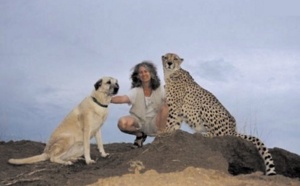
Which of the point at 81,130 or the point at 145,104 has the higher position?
the point at 145,104

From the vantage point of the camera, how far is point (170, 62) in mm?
7242

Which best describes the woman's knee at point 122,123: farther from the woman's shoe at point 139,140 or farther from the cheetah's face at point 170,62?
the cheetah's face at point 170,62

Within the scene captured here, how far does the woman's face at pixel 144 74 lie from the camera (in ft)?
23.0

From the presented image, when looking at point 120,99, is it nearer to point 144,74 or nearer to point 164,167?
point 144,74

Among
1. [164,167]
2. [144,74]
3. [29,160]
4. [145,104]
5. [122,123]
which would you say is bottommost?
[29,160]

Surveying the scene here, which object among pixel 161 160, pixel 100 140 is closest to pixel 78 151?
pixel 100 140

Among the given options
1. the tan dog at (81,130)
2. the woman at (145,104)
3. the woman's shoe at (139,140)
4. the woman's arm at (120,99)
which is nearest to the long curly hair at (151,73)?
the woman at (145,104)

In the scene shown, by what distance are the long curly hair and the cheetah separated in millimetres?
181

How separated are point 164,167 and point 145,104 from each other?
7.52 feet

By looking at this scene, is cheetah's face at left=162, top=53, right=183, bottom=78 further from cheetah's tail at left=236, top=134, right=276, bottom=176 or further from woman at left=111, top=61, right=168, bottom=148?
cheetah's tail at left=236, top=134, right=276, bottom=176

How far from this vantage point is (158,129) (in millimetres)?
7336

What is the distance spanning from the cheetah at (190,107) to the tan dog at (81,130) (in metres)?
1.25

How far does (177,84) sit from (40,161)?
216 cm

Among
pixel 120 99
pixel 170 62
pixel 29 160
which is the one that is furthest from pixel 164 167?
pixel 170 62
